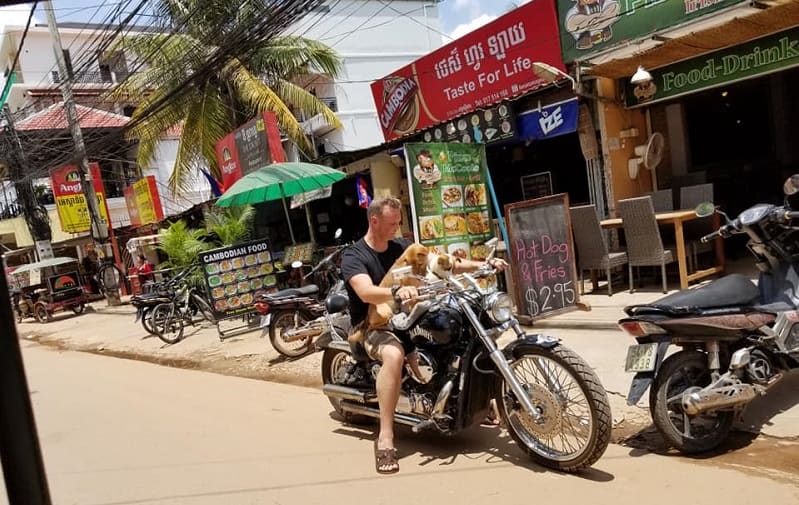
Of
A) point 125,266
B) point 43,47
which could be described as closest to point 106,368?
point 125,266

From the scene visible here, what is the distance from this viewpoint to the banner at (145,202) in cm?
1817

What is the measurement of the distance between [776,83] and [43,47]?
39696 millimetres

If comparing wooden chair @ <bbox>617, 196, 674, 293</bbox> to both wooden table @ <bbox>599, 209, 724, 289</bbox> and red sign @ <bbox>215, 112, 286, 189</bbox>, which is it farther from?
red sign @ <bbox>215, 112, 286, 189</bbox>

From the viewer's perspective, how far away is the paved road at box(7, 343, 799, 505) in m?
3.04

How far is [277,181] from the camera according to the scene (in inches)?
365

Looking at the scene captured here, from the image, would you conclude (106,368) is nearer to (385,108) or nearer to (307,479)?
(307,479)

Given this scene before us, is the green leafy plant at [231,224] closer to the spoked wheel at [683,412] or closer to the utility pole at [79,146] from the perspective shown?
the utility pole at [79,146]

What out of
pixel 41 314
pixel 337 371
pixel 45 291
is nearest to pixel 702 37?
pixel 337 371

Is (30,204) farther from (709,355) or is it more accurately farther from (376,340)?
(709,355)

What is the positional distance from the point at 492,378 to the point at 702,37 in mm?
5507

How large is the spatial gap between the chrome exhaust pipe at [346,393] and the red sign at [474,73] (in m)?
6.98

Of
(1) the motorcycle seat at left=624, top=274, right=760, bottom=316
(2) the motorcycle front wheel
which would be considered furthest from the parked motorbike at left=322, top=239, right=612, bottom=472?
(1) the motorcycle seat at left=624, top=274, right=760, bottom=316

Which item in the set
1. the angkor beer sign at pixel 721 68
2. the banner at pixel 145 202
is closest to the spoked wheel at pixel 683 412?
the angkor beer sign at pixel 721 68

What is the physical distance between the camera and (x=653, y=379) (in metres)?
3.32
